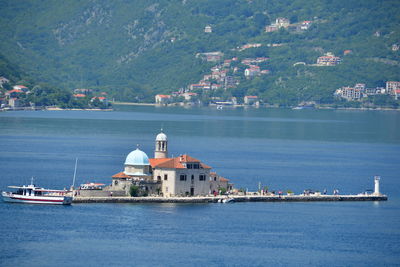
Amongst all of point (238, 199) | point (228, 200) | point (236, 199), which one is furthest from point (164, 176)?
point (238, 199)

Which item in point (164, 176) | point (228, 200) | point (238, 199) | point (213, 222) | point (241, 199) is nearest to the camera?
point (213, 222)

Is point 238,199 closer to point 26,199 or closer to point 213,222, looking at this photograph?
point 213,222

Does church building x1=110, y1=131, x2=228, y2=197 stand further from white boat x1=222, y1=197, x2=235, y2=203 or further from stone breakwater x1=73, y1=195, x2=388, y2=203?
white boat x1=222, y1=197, x2=235, y2=203

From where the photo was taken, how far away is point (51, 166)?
354 ft

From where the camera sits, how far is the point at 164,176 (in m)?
83.4

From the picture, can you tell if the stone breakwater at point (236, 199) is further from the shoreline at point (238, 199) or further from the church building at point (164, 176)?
the church building at point (164, 176)

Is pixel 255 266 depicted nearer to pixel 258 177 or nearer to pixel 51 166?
pixel 258 177

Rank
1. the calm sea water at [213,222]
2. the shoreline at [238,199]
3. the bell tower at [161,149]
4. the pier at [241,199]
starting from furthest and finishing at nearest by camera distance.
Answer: the bell tower at [161,149] < the pier at [241,199] < the shoreline at [238,199] < the calm sea water at [213,222]

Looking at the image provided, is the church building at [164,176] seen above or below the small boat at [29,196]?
above

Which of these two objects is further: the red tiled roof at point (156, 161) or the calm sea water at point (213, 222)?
the red tiled roof at point (156, 161)

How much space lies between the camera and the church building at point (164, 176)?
83.1 meters

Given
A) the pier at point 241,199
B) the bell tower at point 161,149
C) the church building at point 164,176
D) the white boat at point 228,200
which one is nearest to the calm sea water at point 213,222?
the white boat at point 228,200

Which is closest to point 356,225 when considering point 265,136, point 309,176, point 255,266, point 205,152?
point 255,266

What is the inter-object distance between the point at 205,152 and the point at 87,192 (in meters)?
48.0
